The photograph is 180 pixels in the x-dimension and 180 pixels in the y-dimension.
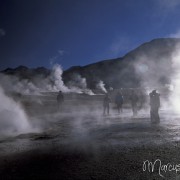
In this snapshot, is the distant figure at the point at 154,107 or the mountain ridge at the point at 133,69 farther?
the mountain ridge at the point at 133,69

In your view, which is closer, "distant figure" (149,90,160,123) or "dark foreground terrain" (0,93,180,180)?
"dark foreground terrain" (0,93,180,180)

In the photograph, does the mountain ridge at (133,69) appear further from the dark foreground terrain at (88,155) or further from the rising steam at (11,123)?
the dark foreground terrain at (88,155)

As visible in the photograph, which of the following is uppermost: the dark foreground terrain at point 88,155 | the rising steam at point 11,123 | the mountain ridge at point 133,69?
the mountain ridge at point 133,69

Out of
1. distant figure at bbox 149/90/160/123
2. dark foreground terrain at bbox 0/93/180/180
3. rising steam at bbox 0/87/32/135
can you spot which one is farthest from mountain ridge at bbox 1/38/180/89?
dark foreground terrain at bbox 0/93/180/180

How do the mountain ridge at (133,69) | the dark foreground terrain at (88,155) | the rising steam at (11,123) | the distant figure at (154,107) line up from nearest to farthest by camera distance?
the dark foreground terrain at (88,155)
the rising steam at (11,123)
the distant figure at (154,107)
the mountain ridge at (133,69)

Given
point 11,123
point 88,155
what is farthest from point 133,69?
point 88,155

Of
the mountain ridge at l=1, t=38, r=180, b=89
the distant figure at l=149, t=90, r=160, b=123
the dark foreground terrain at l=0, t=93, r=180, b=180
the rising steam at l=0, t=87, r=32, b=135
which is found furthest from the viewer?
the mountain ridge at l=1, t=38, r=180, b=89

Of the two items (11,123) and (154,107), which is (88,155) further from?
(154,107)

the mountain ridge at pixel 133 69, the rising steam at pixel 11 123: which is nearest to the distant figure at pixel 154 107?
the rising steam at pixel 11 123

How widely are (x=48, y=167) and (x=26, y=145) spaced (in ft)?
9.94

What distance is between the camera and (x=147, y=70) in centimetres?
12825

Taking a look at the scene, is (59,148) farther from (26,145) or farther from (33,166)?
(33,166)

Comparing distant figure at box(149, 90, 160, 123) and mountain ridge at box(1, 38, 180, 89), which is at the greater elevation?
mountain ridge at box(1, 38, 180, 89)

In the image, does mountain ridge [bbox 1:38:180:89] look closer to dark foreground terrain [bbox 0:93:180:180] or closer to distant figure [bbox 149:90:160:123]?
distant figure [bbox 149:90:160:123]
